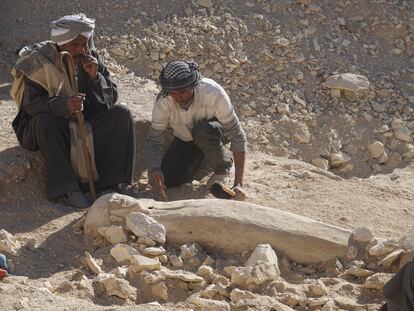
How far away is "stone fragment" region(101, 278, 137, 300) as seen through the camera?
4.02 meters

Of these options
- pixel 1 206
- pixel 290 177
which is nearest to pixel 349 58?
pixel 290 177

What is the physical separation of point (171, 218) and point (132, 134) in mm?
958

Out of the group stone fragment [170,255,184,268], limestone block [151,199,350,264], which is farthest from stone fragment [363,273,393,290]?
stone fragment [170,255,184,268]

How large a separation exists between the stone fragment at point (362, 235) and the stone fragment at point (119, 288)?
47.9 inches

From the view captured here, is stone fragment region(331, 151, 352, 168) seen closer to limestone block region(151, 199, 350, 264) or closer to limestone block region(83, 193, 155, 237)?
limestone block region(151, 199, 350, 264)

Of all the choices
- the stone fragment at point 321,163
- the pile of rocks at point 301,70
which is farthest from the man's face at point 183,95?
the stone fragment at point 321,163

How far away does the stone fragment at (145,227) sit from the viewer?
14.7ft

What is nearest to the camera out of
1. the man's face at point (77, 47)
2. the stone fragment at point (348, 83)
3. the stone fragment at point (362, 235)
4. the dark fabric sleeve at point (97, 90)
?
the stone fragment at point (362, 235)

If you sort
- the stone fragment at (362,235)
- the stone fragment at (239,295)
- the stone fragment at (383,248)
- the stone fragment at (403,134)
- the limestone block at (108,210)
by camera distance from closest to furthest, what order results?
the stone fragment at (239,295) < the stone fragment at (383,248) < the stone fragment at (362,235) < the limestone block at (108,210) < the stone fragment at (403,134)

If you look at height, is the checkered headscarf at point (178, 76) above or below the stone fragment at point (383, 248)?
above

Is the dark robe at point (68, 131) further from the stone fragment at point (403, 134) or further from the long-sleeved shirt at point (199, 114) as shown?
the stone fragment at point (403, 134)

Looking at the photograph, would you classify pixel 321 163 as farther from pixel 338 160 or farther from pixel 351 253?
pixel 351 253

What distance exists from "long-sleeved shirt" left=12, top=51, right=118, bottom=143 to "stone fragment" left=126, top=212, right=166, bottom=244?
A: 0.85 meters

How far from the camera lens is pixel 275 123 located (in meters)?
6.77
